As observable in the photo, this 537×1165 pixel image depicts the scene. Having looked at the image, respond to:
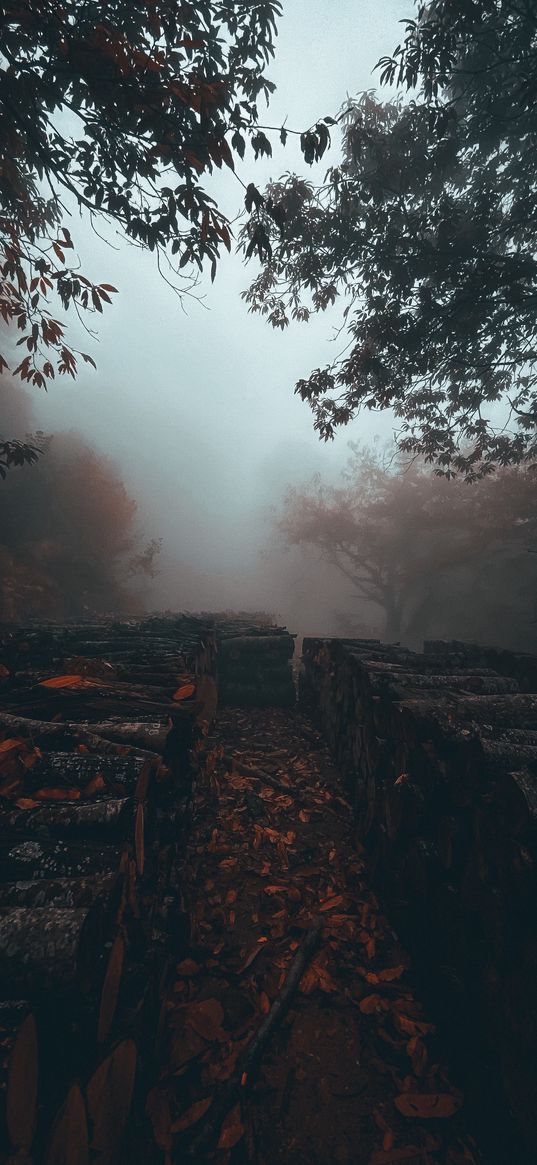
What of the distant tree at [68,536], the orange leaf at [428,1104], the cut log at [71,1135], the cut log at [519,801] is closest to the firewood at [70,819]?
the cut log at [71,1135]

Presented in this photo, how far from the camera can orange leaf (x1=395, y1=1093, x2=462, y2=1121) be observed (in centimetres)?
179

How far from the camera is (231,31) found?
5.11 meters

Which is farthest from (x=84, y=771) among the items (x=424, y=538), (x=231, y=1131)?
(x=424, y=538)

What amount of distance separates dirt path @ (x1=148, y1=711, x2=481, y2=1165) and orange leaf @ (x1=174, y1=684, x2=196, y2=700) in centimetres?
149

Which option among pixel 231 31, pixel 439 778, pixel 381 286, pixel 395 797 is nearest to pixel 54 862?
pixel 439 778

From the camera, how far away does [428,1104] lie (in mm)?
1832

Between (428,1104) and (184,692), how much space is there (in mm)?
2555

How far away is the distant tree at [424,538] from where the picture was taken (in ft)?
67.4

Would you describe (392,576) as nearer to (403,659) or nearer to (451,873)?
(403,659)

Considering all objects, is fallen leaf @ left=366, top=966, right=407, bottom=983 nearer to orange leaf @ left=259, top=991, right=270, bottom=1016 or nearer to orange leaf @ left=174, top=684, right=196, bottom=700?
orange leaf @ left=259, top=991, right=270, bottom=1016

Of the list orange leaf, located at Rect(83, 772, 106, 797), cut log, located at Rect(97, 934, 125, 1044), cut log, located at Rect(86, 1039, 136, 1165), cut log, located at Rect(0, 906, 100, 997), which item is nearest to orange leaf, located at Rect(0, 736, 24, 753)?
orange leaf, located at Rect(83, 772, 106, 797)

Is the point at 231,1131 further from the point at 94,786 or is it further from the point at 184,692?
the point at 184,692

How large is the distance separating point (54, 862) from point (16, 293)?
6.71 meters

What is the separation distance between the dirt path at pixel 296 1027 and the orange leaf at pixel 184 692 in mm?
1486
